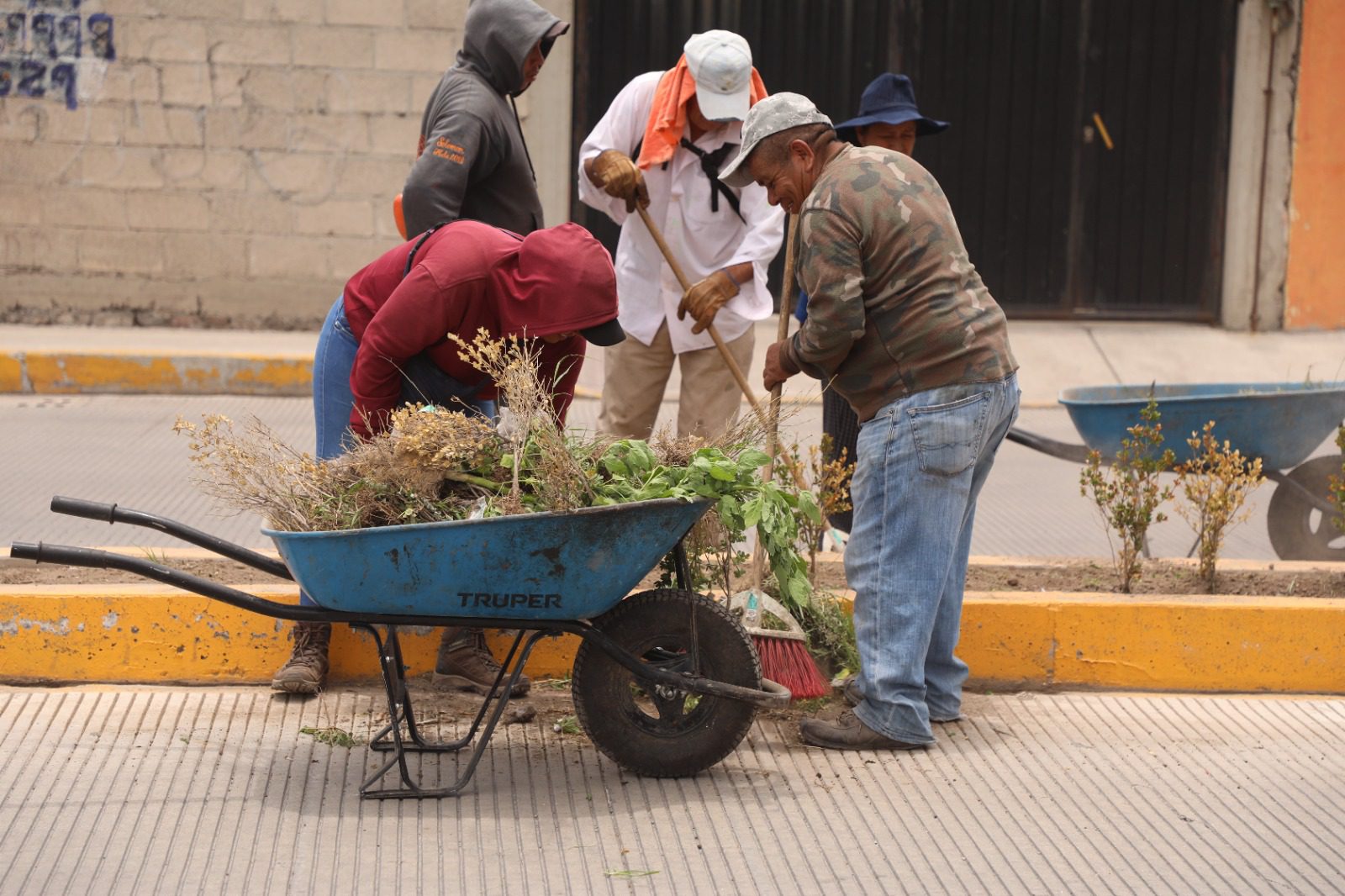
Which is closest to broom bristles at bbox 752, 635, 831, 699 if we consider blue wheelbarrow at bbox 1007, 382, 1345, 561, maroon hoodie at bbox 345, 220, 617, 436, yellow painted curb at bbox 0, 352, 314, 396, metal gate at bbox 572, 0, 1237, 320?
maroon hoodie at bbox 345, 220, 617, 436

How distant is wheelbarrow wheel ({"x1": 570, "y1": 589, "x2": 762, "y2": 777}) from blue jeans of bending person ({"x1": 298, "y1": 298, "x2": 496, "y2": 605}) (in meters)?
0.78

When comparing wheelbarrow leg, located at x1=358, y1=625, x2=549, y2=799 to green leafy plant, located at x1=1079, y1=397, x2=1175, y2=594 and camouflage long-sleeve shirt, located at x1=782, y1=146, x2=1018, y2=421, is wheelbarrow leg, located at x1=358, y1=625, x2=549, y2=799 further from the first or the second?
green leafy plant, located at x1=1079, y1=397, x2=1175, y2=594

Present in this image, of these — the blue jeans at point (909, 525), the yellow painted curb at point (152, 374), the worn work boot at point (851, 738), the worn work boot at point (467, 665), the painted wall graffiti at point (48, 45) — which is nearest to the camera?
the blue jeans at point (909, 525)

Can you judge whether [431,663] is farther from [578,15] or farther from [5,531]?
[578,15]

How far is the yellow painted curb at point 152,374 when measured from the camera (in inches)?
389

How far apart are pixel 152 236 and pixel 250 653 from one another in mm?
7482

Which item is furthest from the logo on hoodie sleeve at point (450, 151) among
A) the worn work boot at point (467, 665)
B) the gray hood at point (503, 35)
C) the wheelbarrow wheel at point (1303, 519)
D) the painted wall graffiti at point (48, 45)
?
A: the painted wall graffiti at point (48, 45)

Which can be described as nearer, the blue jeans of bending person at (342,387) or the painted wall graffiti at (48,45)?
the blue jeans of bending person at (342,387)

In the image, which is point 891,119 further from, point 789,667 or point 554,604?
point 554,604

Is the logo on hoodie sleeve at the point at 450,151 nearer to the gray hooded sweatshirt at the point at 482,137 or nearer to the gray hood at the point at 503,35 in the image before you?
the gray hooded sweatshirt at the point at 482,137

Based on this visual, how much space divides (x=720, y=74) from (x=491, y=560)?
2281mm

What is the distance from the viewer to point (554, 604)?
12.2 ft

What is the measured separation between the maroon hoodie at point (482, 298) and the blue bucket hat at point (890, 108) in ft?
5.59

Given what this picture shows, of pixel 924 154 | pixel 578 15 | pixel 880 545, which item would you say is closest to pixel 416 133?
pixel 578 15
